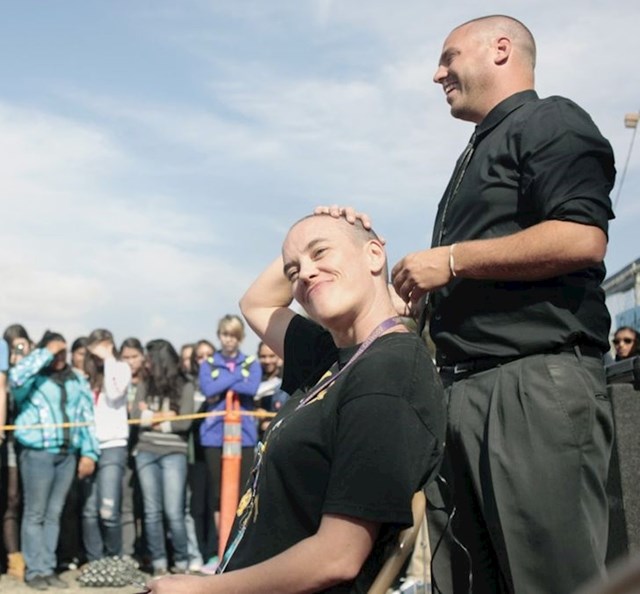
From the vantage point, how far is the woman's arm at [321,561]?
7.18ft

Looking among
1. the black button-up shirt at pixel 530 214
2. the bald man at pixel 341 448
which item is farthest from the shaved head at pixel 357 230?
the black button-up shirt at pixel 530 214

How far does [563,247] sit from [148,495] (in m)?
7.48

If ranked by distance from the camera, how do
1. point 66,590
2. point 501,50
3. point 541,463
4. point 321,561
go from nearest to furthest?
point 321,561 < point 541,463 < point 501,50 < point 66,590

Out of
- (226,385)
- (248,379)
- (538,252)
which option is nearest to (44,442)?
(226,385)

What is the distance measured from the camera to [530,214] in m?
2.93

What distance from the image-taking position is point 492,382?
288 cm

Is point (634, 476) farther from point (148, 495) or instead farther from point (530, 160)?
point (148, 495)

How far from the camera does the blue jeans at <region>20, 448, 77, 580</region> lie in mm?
8992

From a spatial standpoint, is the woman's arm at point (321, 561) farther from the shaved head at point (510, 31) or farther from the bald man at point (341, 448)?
the shaved head at point (510, 31)

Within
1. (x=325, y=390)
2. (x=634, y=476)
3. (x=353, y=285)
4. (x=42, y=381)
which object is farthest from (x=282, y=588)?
(x=42, y=381)

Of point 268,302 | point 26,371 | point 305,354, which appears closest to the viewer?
point 305,354

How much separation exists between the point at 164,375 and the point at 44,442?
4.28 feet

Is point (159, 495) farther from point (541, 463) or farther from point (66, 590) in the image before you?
point (541, 463)

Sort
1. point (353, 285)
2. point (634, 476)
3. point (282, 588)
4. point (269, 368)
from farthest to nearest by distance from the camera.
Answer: point (269, 368), point (634, 476), point (353, 285), point (282, 588)
